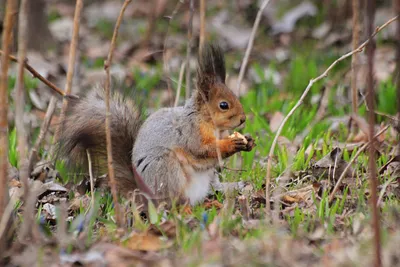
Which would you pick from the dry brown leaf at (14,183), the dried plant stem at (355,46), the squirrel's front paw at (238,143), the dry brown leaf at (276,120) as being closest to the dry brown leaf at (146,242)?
the squirrel's front paw at (238,143)

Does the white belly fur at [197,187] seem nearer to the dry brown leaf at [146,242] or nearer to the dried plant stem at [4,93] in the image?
the dry brown leaf at [146,242]

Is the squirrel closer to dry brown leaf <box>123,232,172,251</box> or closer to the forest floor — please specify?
the forest floor

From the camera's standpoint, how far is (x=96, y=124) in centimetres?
364

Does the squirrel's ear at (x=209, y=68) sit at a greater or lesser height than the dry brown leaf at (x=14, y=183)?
greater

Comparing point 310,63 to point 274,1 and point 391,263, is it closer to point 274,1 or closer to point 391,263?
point 274,1

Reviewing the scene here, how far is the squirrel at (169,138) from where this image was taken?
344 cm

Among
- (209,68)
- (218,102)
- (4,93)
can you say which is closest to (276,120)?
(218,102)

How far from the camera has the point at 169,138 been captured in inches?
137

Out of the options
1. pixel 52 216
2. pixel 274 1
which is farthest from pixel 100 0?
pixel 52 216

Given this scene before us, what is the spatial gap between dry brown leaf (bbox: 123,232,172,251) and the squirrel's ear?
97cm

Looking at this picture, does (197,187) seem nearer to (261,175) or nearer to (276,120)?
(261,175)

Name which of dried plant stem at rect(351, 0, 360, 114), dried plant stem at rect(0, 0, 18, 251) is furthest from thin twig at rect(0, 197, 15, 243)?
dried plant stem at rect(351, 0, 360, 114)

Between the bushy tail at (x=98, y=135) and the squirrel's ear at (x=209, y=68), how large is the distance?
0.41 metres

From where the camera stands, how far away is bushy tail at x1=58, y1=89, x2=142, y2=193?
360cm
